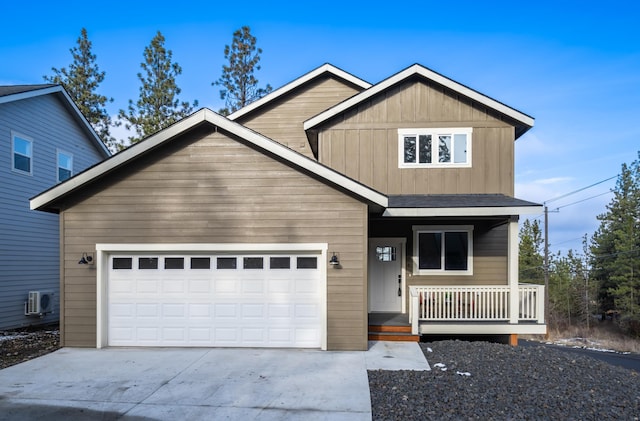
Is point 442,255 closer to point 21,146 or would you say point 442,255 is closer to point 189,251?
point 189,251

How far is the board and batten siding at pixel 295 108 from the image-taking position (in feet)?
48.5

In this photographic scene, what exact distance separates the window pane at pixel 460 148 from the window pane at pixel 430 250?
204cm

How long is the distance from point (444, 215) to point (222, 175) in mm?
4896

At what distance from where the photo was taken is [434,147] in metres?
11.5

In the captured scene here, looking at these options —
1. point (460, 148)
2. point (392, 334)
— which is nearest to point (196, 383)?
point (392, 334)

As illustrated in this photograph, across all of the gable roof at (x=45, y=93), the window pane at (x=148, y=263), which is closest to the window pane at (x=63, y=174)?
the gable roof at (x=45, y=93)

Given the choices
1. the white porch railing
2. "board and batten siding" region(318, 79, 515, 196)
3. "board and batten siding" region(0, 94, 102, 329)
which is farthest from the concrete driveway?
"board and batten siding" region(0, 94, 102, 329)

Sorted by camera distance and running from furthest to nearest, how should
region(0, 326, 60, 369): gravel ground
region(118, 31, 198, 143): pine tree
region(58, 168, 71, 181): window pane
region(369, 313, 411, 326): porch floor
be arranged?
region(118, 31, 198, 143): pine tree < region(58, 168, 71, 181): window pane < region(369, 313, 411, 326): porch floor < region(0, 326, 60, 369): gravel ground

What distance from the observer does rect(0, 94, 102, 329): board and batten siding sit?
42.0 feet

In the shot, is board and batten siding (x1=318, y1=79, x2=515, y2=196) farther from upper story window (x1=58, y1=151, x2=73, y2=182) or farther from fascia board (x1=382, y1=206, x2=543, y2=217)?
upper story window (x1=58, y1=151, x2=73, y2=182)

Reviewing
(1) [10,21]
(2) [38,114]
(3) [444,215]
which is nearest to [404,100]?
(3) [444,215]

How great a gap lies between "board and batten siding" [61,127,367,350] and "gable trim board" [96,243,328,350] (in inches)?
4.1

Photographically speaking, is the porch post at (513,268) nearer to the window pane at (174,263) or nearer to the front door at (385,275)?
the front door at (385,275)

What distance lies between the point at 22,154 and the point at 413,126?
11986 mm
